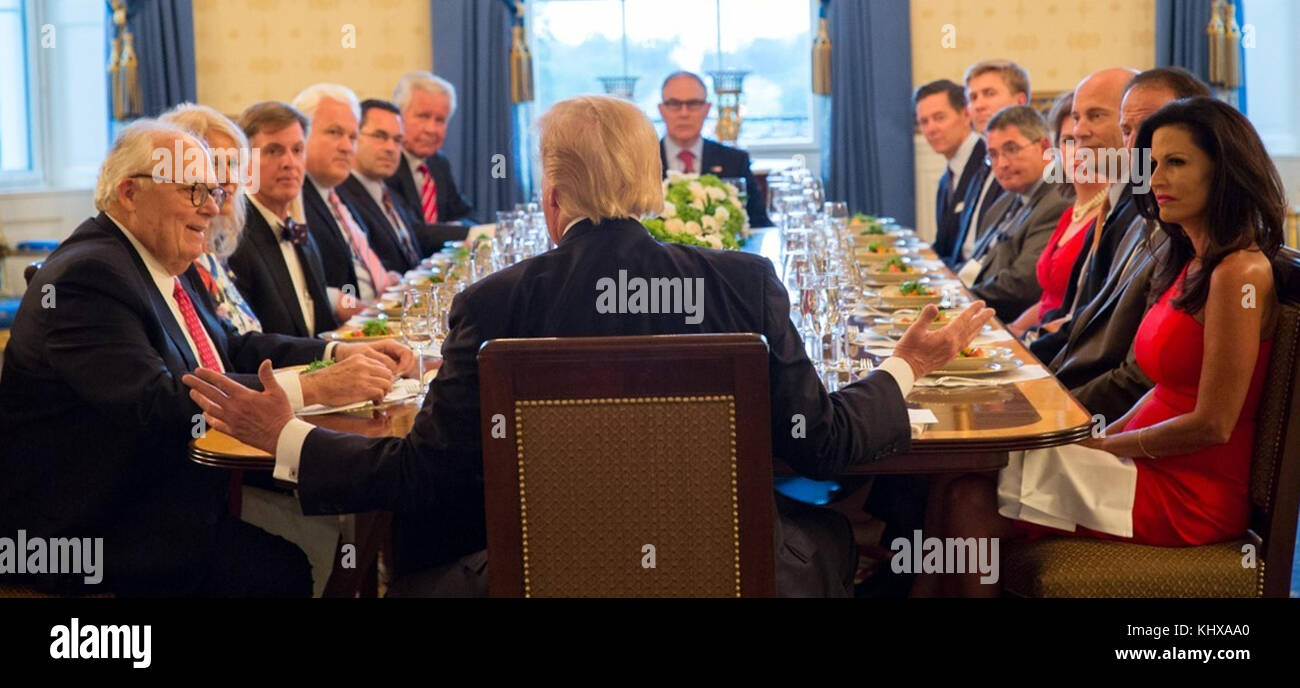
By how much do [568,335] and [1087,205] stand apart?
8.39ft

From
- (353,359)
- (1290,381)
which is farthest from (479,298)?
(1290,381)

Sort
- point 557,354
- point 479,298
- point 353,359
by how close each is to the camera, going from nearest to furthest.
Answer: point 557,354, point 479,298, point 353,359

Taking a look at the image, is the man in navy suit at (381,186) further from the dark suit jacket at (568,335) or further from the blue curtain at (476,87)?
the dark suit jacket at (568,335)

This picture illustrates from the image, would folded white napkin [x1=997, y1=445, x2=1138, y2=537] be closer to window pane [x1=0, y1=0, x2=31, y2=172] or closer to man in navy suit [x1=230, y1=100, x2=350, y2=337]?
man in navy suit [x1=230, y1=100, x2=350, y2=337]

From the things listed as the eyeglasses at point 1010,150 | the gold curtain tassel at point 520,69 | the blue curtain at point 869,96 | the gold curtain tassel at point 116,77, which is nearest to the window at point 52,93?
the gold curtain tassel at point 116,77

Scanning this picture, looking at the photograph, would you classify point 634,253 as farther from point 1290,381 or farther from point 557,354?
point 1290,381

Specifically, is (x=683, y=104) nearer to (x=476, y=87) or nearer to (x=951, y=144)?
(x=951, y=144)

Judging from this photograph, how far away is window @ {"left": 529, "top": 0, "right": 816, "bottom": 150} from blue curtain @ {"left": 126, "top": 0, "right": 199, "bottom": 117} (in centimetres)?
209

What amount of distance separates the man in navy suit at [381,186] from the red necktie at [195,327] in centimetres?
291

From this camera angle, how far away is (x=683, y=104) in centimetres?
716

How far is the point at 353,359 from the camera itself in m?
2.69

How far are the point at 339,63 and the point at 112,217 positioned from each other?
663cm

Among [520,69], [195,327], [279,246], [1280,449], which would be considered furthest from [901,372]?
[520,69]

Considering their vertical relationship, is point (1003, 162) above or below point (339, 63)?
below
